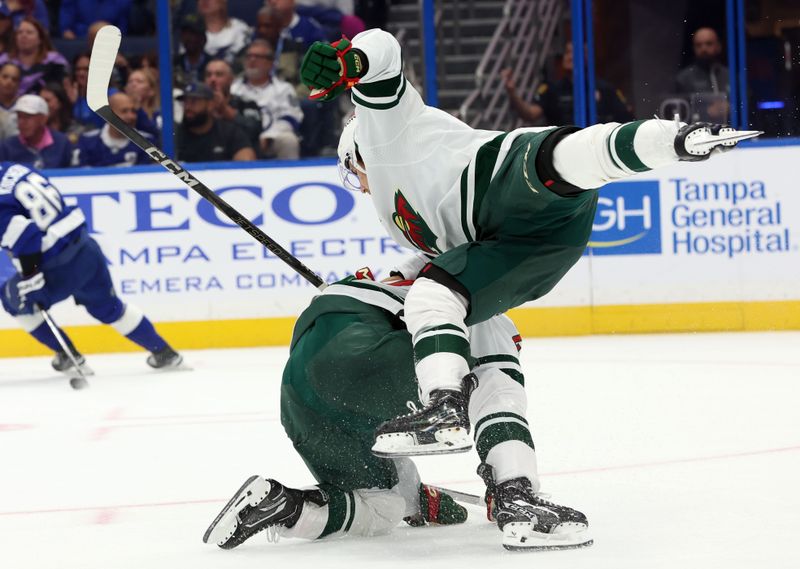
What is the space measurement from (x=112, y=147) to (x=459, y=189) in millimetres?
4516

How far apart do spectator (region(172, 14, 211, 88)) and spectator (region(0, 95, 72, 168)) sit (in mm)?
685

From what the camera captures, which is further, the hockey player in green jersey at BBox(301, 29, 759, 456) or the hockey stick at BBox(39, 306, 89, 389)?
the hockey stick at BBox(39, 306, 89, 389)

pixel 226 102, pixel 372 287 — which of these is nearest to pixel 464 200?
pixel 372 287

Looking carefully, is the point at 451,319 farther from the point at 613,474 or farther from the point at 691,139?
the point at 613,474

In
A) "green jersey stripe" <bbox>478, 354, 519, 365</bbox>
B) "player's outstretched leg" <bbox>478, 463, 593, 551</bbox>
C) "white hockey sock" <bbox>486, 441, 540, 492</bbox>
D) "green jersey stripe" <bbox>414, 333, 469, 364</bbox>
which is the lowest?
"player's outstretched leg" <bbox>478, 463, 593, 551</bbox>

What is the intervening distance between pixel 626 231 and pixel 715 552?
13.8 ft

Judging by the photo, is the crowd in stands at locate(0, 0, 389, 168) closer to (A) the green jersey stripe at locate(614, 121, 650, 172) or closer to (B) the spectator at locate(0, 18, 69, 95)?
(B) the spectator at locate(0, 18, 69, 95)

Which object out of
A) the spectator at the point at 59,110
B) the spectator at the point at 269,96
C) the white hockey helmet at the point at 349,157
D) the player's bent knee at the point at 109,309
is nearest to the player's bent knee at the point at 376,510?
the white hockey helmet at the point at 349,157

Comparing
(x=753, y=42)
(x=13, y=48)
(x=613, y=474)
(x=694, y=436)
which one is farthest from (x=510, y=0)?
(x=613, y=474)

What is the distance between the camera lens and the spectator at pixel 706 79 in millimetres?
6543

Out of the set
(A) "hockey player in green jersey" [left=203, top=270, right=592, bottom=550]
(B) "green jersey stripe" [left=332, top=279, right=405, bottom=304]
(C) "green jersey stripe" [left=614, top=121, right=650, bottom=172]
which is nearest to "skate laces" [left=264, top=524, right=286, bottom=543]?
(A) "hockey player in green jersey" [left=203, top=270, right=592, bottom=550]

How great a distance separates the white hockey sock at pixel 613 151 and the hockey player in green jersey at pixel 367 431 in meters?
0.38

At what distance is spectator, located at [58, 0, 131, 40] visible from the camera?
6922 millimetres

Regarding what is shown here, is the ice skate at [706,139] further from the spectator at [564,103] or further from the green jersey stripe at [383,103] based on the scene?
the spectator at [564,103]
